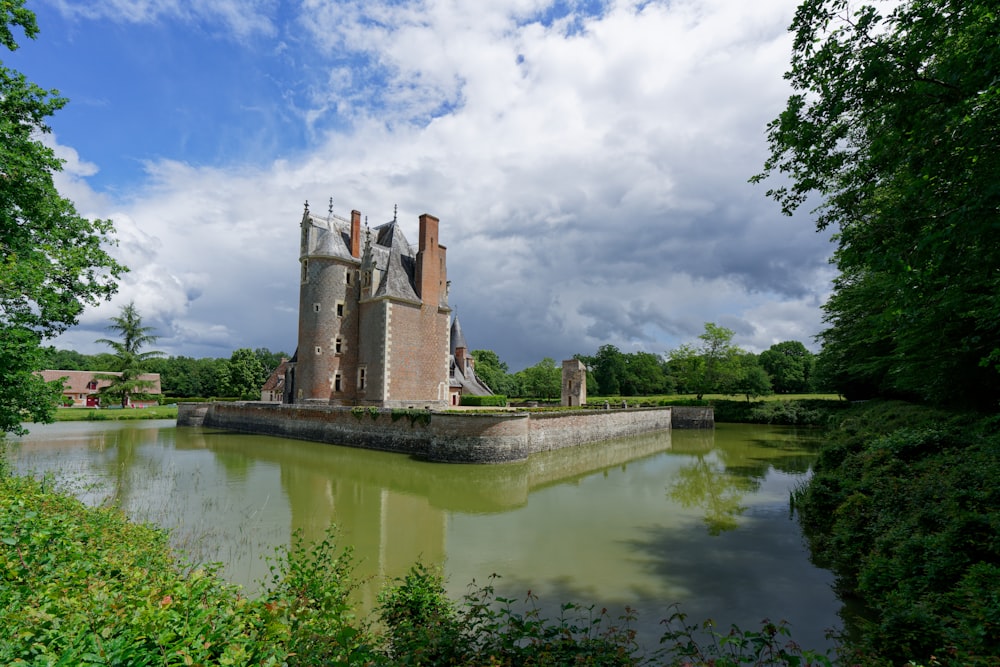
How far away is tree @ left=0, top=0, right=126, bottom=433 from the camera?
859 cm

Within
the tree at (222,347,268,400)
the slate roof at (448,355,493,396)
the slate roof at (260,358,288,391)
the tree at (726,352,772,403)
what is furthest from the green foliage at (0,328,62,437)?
the tree at (726,352,772,403)

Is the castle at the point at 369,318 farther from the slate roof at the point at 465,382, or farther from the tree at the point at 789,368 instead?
the tree at the point at 789,368

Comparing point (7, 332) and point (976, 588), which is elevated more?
point (7, 332)

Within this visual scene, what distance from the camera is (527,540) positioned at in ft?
31.2

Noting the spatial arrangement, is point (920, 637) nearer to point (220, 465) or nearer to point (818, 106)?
point (818, 106)

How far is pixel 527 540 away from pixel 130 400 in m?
53.4

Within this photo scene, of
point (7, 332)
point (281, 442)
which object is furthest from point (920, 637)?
point (281, 442)

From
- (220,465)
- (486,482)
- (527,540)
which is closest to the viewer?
(527,540)

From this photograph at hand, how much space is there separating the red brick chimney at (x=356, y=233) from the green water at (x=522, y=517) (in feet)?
41.1

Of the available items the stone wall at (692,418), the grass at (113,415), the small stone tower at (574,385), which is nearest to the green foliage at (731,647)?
the stone wall at (692,418)

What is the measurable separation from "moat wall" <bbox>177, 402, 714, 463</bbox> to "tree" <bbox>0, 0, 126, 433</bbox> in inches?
481

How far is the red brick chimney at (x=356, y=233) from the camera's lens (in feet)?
95.1

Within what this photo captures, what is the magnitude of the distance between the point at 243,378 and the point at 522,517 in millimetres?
50704

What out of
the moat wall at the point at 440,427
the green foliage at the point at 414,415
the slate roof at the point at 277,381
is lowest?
the moat wall at the point at 440,427
